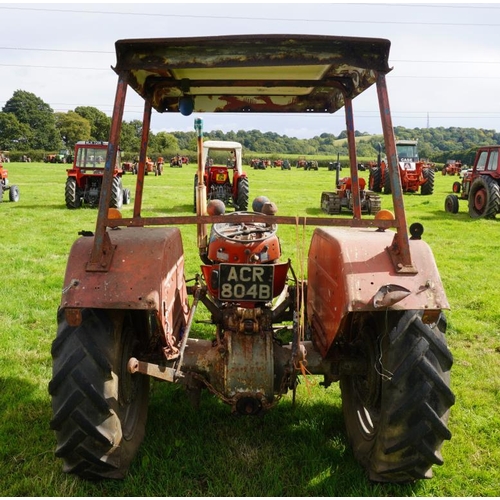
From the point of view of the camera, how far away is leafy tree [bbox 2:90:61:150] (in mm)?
81375

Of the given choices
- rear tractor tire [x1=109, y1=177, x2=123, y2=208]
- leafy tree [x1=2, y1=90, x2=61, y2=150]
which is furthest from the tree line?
rear tractor tire [x1=109, y1=177, x2=123, y2=208]

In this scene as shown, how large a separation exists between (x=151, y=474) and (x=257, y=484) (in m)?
0.59

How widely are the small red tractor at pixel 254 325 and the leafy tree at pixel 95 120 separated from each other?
82532 millimetres

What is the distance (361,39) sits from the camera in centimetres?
236

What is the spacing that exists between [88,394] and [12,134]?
284 feet

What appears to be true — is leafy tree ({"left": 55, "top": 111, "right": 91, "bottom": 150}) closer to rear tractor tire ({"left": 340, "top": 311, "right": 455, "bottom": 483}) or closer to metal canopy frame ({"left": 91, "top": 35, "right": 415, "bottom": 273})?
metal canopy frame ({"left": 91, "top": 35, "right": 415, "bottom": 273})

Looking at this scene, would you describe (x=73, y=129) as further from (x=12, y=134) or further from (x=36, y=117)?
(x=36, y=117)

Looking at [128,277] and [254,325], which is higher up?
[128,277]

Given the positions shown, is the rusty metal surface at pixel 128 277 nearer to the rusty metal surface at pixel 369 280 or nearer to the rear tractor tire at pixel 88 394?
the rear tractor tire at pixel 88 394

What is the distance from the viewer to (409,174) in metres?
22.2

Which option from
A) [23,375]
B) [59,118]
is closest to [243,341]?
[23,375]

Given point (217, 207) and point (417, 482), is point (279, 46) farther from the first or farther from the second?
point (417, 482)

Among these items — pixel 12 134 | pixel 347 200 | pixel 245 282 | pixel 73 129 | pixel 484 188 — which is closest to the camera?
pixel 245 282

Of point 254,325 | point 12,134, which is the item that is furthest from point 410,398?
point 12,134
